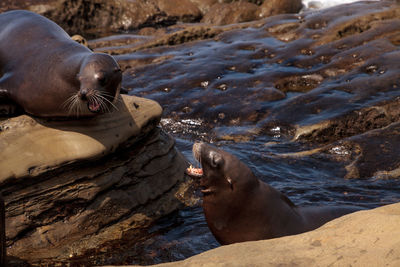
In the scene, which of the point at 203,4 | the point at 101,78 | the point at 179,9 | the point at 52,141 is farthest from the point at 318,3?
the point at 52,141

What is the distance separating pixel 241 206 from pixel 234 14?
1725 cm

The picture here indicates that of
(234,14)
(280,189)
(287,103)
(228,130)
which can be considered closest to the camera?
(280,189)

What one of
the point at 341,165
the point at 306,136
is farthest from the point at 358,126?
the point at 341,165

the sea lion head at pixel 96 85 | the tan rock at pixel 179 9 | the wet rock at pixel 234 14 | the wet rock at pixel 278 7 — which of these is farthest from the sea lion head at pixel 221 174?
the tan rock at pixel 179 9

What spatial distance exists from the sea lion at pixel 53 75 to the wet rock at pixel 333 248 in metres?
2.35

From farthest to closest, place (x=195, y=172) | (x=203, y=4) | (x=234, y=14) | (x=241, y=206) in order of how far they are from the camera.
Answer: (x=203, y=4) < (x=234, y=14) < (x=195, y=172) < (x=241, y=206)

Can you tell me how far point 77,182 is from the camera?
5.43 m

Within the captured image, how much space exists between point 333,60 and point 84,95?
27.4 feet

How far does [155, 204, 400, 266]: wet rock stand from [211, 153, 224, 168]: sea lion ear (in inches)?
75.1

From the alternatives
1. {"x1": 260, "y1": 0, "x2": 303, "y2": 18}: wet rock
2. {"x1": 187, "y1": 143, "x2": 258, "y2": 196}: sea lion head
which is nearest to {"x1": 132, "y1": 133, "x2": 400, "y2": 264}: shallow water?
{"x1": 187, "y1": 143, "x2": 258, "y2": 196}: sea lion head

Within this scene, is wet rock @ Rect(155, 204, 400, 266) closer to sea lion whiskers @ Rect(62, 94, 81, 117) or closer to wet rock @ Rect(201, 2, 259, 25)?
sea lion whiskers @ Rect(62, 94, 81, 117)

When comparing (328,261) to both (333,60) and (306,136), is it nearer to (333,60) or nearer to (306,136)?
(306,136)

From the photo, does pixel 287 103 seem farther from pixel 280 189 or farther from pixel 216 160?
pixel 216 160

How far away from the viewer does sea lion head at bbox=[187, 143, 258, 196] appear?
5277mm
